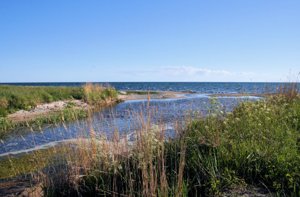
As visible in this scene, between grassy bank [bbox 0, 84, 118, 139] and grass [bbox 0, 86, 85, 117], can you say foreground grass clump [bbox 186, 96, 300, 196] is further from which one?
grass [bbox 0, 86, 85, 117]

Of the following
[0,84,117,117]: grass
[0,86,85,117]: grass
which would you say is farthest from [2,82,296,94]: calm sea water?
[0,86,85,117]: grass

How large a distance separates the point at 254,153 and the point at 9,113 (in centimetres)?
1778

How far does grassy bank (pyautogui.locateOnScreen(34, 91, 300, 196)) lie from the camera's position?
4.20m

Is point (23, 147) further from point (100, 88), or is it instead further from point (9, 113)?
point (100, 88)

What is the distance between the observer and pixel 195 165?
479cm

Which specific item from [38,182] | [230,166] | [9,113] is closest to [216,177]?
[230,166]

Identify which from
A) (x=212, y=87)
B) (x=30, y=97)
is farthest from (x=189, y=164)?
(x=212, y=87)

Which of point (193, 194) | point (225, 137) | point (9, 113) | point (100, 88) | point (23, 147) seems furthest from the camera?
point (100, 88)

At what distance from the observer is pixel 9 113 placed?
1923 cm

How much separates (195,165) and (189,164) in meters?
0.11

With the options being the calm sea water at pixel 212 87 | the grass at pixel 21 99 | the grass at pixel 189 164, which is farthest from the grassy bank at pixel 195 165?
the grass at pixel 21 99

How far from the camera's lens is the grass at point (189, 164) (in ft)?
13.8

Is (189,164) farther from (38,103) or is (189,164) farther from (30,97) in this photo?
(30,97)

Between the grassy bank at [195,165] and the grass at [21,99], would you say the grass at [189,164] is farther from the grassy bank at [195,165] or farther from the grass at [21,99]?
the grass at [21,99]
